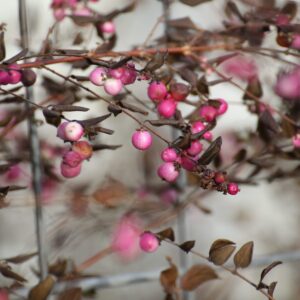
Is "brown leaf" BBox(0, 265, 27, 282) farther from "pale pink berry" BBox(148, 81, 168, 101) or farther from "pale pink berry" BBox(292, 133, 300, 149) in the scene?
"pale pink berry" BBox(292, 133, 300, 149)

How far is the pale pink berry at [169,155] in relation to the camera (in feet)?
2.09

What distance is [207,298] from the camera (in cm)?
144

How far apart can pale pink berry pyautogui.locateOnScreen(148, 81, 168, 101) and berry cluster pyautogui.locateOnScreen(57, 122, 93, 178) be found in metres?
0.10

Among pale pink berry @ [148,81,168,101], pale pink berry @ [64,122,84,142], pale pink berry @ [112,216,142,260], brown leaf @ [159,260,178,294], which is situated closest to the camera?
pale pink berry @ [64,122,84,142]

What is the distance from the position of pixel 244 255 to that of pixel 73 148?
0.22 meters

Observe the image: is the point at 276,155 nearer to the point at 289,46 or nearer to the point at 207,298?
the point at 289,46

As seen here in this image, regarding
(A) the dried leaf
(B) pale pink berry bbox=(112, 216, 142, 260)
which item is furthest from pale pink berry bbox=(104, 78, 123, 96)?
(B) pale pink berry bbox=(112, 216, 142, 260)

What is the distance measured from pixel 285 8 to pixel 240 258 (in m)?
0.37

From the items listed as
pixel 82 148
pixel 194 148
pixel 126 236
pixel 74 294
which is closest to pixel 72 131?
pixel 82 148

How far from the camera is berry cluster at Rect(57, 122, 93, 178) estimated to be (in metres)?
0.61

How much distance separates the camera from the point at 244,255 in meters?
0.70

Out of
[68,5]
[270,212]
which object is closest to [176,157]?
[68,5]

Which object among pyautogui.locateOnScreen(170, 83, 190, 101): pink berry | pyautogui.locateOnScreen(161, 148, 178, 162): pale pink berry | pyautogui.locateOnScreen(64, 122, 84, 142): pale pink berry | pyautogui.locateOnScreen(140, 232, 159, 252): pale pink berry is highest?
pyautogui.locateOnScreen(64, 122, 84, 142): pale pink berry

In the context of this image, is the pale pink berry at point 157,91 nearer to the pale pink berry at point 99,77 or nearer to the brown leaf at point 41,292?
the pale pink berry at point 99,77
